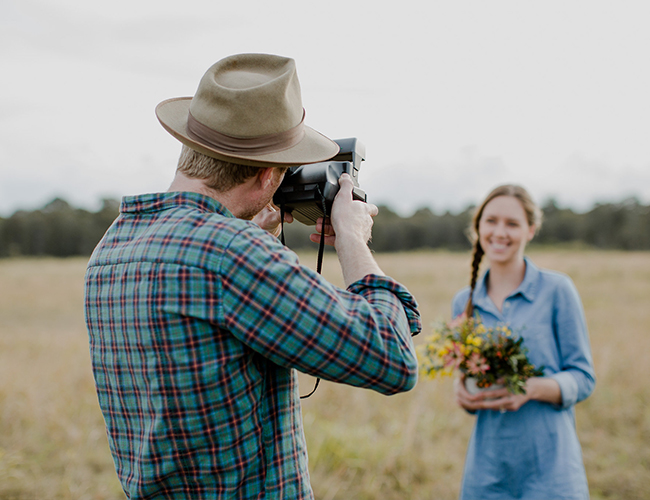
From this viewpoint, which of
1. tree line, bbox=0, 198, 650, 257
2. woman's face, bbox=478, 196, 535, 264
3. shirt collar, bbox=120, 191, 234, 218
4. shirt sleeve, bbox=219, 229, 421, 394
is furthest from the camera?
tree line, bbox=0, 198, 650, 257

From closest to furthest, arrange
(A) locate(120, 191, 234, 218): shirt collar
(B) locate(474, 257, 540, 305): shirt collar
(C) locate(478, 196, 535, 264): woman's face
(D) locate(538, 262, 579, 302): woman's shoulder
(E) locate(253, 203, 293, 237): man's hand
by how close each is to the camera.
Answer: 1. (A) locate(120, 191, 234, 218): shirt collar
2. (E) locate(253, 203, 293, 237): man's hand
3. (D) locate(538, 262, 579, 302): woman's shoulder
4. (B) locate(474, 257, 540, 305): shirt collar
5. (C) locate(478, 196, 535, 264): woman's face

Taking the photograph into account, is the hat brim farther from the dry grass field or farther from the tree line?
the tree line

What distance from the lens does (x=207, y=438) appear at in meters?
1.28

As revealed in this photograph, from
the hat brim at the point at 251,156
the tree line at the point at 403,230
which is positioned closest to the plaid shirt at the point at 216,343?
the hat brim at the point at 251,156

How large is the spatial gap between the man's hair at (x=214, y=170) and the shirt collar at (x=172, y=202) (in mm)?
73

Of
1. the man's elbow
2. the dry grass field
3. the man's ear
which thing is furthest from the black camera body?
the dry grass field

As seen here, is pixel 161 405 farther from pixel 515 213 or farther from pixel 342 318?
pixel 515 213

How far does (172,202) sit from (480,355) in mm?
2231

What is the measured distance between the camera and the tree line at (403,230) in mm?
33500

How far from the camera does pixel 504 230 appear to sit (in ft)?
10.7

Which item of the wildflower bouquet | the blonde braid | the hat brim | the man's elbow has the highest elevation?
the hat brim

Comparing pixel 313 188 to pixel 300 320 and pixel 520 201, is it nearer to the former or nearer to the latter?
pixel 300 320

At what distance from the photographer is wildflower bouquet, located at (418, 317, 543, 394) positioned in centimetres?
287

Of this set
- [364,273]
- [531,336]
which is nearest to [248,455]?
[364,273]
